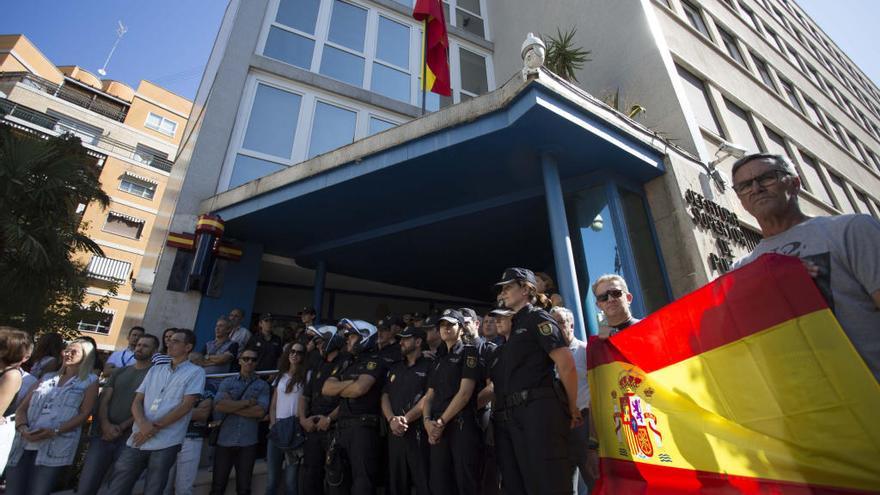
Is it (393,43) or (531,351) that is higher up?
(393,43)

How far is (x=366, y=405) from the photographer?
386cm

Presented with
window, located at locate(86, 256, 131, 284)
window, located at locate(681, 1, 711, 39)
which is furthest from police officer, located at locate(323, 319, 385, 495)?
window, located at locate(86, 256, 131, 284)

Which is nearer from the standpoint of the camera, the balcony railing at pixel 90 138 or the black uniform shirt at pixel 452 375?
the black uniform shirt at pixel 452 375

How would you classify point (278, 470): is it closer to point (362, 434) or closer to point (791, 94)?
point (362, 434)

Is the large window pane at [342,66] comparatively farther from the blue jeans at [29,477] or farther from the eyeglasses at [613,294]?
the eyeglasses at [613,294]

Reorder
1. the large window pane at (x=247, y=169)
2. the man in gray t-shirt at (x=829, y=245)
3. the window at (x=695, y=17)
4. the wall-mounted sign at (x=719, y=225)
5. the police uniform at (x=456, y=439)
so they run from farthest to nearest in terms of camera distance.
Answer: the window at (x=695, y=17)
the large window pane at (x=247, y=169)
the wall-mounted sign at (x=719, y=225)
the police uniform at (x=456, y=439)
the man in gray t-shirt at (x=829, y=245)

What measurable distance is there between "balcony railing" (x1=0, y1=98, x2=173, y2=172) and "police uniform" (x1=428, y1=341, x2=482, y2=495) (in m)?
33.4

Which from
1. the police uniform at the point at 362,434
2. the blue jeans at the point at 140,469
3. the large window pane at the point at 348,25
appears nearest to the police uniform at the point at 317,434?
the police uniform at the point at 362,434

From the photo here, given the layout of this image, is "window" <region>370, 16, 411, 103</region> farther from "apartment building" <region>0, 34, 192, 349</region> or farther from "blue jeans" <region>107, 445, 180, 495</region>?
"apartment building" <region>0, 34, 192, 349</region>

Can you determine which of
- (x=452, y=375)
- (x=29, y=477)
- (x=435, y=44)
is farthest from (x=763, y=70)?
(x=29, y=477)

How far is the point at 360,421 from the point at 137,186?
36082 mm

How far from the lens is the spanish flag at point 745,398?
1507 millimetres

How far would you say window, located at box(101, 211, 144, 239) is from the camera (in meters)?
27.9

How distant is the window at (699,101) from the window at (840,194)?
23.2 ft
